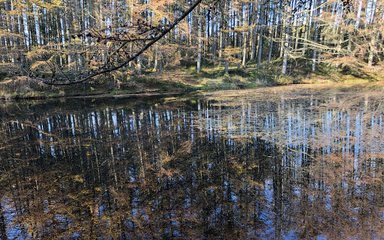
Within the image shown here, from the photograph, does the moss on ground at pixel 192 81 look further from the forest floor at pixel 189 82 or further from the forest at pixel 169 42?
the forest at pixel 169 42

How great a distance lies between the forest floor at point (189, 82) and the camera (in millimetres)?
22719

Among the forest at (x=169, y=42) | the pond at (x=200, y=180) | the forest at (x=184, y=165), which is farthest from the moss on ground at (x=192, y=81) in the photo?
the pond at (x=200, y=180)

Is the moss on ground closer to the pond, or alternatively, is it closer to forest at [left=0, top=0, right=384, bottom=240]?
forest at [left=0, top=0, right=384, bottom=240]

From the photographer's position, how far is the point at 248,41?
119 feet

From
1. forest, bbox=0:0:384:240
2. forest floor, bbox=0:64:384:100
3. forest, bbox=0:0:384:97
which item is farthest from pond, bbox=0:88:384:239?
forest, bbox=0:0:384:97

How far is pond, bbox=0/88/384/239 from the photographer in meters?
4.21

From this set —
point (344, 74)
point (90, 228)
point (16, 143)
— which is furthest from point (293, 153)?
point (344, 74)

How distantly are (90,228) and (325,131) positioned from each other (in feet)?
24.7

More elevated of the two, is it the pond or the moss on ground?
the moss on ground

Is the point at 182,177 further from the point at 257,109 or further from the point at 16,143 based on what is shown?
the point at 257,109

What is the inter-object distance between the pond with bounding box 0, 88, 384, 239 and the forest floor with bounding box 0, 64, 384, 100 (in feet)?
41.4

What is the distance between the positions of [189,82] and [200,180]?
20.6 meters

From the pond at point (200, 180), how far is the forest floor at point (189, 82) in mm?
12609

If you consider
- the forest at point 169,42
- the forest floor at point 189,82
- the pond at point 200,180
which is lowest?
the pond at point 200,180
